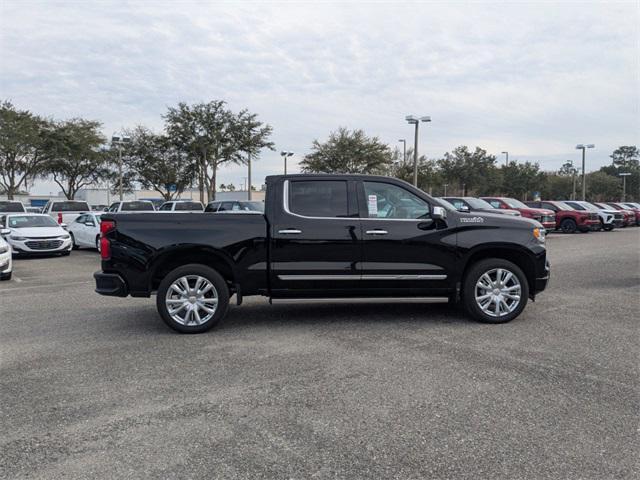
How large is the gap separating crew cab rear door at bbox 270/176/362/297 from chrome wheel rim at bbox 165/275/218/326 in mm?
772

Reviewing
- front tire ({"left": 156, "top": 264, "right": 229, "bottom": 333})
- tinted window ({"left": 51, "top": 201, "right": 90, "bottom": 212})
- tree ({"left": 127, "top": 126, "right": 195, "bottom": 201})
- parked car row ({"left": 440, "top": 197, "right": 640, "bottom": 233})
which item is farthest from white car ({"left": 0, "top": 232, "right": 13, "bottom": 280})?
tree ({"left": 127, "top": 126, "right": 195, "bottom": 201})

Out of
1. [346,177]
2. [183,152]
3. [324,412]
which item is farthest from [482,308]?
[183,152]

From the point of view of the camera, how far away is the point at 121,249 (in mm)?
6715

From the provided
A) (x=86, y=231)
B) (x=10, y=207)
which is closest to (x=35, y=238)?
(x=86, y=231)

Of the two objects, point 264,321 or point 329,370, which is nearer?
point 329,370

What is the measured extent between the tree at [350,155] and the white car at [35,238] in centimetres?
2629

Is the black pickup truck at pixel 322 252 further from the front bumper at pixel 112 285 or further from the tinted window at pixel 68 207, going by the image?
the tinted window at pixel 68 207

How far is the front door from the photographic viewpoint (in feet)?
22.4

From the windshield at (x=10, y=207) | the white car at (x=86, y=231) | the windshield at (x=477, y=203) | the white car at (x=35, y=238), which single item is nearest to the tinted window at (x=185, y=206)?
the white car at (x=86, y=231)

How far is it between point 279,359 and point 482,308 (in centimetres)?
285

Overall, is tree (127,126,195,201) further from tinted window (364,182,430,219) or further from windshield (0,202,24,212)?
tinted window (364,182,430,219)

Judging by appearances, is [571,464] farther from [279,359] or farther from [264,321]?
[264,321]

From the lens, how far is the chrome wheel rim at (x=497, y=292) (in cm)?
701

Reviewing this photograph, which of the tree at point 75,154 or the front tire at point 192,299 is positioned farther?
the tree at point 75,154
